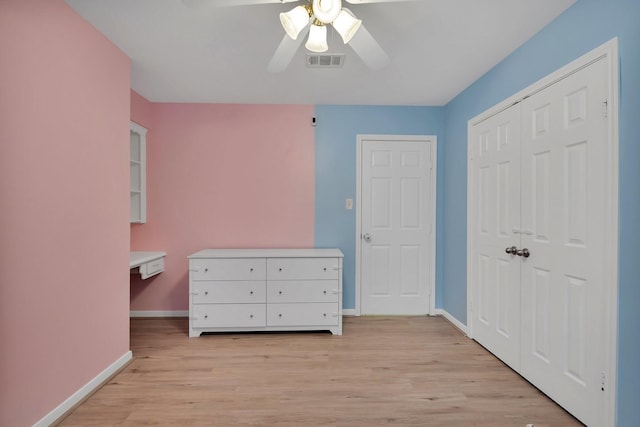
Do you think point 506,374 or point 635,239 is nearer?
point 635,239

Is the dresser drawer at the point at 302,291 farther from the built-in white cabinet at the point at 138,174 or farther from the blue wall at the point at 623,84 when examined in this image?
the blue wall at the point at 623,84

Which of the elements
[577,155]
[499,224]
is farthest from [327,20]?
[499,224]

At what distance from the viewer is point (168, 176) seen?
11.7 ft

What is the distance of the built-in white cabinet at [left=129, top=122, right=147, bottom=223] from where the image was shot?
3408mm

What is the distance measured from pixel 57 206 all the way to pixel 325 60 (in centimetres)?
207

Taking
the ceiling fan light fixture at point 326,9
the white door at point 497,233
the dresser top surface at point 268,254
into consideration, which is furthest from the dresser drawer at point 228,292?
the ceiling fan light fixture at point 326,9

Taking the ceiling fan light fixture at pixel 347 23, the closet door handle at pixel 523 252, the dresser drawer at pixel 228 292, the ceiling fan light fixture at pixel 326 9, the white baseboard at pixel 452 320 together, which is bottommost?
the white baseboard at pixel 452 320

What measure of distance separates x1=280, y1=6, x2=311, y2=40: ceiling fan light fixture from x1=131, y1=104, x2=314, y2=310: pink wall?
6.65 ft

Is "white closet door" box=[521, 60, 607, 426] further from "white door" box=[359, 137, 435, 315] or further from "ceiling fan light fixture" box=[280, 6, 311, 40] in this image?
"ceiling fan light fixture" box=[280, 6, 311, 40]

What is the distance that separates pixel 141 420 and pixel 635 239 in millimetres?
2749

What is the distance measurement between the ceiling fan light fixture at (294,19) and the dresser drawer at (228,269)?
204cm

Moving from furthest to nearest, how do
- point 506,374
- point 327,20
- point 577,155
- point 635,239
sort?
1. point 506,374
2. point 577,155
3. point 327,20
4. point 635,239

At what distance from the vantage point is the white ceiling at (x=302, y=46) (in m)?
1.90

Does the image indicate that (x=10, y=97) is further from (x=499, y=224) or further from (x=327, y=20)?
(x=499, y=224)
